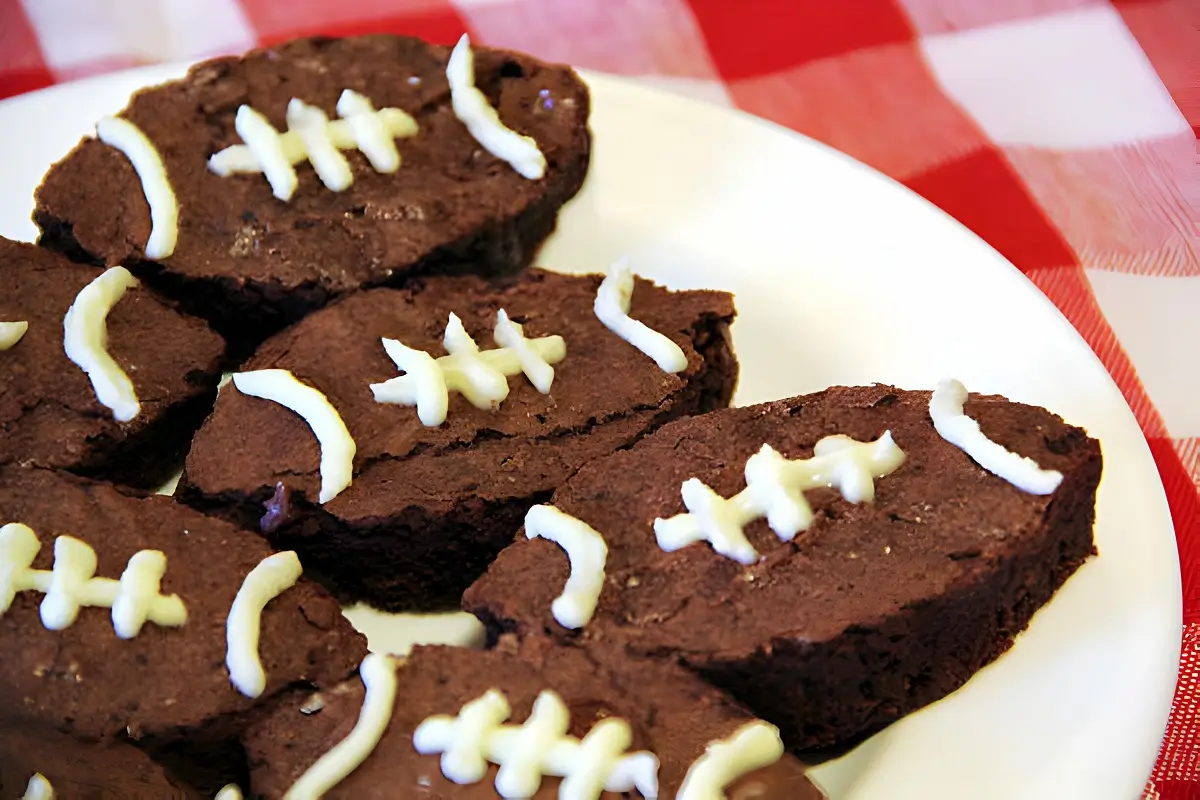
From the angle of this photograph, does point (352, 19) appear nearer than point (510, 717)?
No

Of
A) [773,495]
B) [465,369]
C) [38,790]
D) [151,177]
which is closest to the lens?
[38,790]

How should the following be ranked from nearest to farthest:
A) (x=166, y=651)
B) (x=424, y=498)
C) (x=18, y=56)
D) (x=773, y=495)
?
1. (x=166, y=651)
2. (x=773, y=495)
3. (x=424, y=498)
4. (x=18, y=56)

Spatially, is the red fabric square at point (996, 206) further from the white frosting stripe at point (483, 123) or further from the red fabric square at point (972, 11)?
the white frosting stripe at point (483, 123)

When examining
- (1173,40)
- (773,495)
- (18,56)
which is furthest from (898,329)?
(18,56)

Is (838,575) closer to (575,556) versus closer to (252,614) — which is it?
(575,556)

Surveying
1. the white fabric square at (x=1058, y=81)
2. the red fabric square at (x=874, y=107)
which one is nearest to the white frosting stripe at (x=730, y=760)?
the red fabric square at (x=874, y=107)

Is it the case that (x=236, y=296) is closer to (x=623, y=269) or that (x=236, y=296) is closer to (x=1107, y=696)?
(x=623, y=269)

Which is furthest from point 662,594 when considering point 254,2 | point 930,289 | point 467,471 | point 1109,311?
point 254,2
